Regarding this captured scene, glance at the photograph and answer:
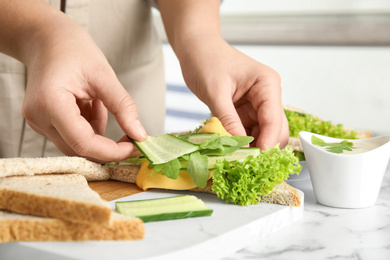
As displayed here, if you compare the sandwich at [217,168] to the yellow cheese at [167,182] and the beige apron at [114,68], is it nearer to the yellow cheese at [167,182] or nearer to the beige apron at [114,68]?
the yellow cheese at [167,182]

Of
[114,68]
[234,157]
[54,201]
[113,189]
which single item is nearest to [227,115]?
[234,157]

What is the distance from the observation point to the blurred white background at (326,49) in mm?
4523

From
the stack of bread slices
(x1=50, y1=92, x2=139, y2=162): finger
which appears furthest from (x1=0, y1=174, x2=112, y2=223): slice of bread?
(x1=50, y1=92, x2=139, y2=162): finger

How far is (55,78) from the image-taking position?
5.32ft

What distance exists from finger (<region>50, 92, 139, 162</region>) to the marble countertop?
2.13ft

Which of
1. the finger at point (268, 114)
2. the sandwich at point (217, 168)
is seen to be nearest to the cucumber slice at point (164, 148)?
the sandwich at point (217, 168)

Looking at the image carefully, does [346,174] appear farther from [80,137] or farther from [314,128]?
[314,128]

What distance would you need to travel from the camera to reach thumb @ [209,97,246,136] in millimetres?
1853

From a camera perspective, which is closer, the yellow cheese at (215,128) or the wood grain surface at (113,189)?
the wood grain surface at (113,189)

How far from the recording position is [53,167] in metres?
1.63

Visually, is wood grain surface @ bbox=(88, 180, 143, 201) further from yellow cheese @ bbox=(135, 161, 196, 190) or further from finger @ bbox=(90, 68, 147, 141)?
finger @ bbox=(90, 68, 147, 141)

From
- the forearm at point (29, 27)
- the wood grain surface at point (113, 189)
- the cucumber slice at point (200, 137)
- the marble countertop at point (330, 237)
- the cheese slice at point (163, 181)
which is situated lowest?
the wood grain surface at point (113, 189)

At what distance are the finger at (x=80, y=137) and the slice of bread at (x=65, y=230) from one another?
1.79 ft

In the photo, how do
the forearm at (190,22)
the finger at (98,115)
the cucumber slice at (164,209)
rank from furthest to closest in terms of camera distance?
the forearm at (190,22)
the finger at (98,115)
the cucumber slice at (164,209)
